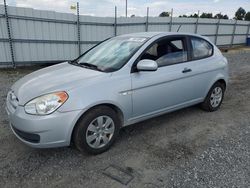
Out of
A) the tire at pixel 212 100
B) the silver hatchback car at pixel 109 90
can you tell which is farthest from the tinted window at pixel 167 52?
the tire at pixel 212 100

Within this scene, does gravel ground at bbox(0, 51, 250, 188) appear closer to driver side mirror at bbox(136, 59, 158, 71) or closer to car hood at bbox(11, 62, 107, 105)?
car hood at bbox(11, 62, 107, 105)

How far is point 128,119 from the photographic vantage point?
3.10 m

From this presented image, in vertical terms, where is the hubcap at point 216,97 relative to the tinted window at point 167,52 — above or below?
below

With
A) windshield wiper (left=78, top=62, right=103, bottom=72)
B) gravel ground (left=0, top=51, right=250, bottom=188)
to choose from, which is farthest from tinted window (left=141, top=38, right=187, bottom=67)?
gravel ground (left=0, top=51, right=250, bottom=188)

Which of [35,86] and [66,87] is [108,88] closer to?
[66,87]

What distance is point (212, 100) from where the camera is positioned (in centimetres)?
433

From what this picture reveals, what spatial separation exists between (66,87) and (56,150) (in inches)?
39.2

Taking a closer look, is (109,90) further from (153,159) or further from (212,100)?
(212,100)

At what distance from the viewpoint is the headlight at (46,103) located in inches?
96.3

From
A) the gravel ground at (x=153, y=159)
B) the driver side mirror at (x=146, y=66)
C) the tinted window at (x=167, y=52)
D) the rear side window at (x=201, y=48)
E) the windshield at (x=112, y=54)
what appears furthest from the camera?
the rear side window at (x=201, y=48)

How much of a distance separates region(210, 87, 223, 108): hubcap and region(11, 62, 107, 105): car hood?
2555 millimetres

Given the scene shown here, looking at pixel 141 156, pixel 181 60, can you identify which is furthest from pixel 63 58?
pixel 141 156

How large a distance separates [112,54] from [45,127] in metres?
1.57

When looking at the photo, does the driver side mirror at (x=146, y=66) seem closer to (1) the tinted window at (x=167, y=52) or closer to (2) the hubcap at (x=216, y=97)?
(1) the tinted window at (x=167, y=52)
